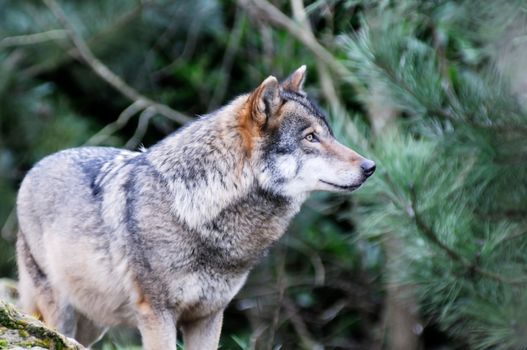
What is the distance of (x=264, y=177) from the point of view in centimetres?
537

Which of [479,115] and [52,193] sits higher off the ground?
[479,115]

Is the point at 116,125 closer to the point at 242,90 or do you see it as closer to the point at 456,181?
the point at 242,90

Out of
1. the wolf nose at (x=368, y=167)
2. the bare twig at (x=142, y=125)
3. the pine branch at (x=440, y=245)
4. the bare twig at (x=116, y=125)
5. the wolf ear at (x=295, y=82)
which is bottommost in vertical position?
the bare twig at (x=142, y=125)

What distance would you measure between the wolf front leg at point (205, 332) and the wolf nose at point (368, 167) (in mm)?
1147

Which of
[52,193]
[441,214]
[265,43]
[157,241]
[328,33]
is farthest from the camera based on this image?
[265,43]

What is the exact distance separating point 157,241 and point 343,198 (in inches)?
178

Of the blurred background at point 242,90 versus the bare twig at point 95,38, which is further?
the bare twig at point 95,38

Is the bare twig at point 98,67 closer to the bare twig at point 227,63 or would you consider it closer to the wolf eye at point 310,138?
the bare twig at point 227,63

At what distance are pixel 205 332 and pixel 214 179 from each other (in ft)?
2.81

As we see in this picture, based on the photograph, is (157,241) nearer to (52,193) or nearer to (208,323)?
(208,323)

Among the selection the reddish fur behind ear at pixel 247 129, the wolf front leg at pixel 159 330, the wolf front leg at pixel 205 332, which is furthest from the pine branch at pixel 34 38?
the wolf front leg at pixel 159 330

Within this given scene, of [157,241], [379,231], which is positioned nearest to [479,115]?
[379,231]

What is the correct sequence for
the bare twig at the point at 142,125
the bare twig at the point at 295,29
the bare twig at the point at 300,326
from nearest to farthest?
the bare twig at the point at 295,29 → the bare twig at the point at 300,326 → the bare twig at the point at 142,125

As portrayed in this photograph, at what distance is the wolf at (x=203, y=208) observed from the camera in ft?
17.3
